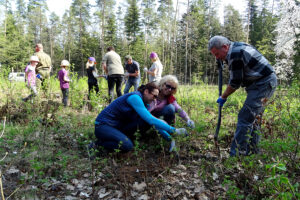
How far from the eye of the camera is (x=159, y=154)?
9.96 feet

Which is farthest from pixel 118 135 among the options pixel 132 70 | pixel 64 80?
pixel 132 70

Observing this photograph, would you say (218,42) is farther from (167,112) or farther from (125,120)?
(125,120)

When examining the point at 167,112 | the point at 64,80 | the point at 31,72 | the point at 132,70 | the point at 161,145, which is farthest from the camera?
the point at 132,70

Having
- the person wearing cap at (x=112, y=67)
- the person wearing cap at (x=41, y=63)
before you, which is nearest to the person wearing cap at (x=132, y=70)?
the person wearing cap at (x=112, y=67)

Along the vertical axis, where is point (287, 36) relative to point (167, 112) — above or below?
above

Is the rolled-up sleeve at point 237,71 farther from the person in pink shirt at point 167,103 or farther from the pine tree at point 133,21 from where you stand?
the pine tree at point 133,21

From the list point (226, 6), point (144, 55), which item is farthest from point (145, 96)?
point (226, 6)

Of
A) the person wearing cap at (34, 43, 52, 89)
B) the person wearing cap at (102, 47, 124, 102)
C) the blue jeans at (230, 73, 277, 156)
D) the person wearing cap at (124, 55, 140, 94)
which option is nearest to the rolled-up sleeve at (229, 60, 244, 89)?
the blue jeans at (230, 73, 277, 156)

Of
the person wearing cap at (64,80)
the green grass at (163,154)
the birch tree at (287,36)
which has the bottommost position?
the green grass at (163,154)

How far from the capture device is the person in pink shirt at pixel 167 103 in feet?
10.7

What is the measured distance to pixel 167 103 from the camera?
3.42 metres

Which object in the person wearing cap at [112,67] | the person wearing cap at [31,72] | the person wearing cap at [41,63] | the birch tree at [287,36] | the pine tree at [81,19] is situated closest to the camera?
the person wearing cap at [31,72]

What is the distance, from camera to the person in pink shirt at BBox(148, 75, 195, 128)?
3262 mm

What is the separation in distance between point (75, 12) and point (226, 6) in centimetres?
2594
